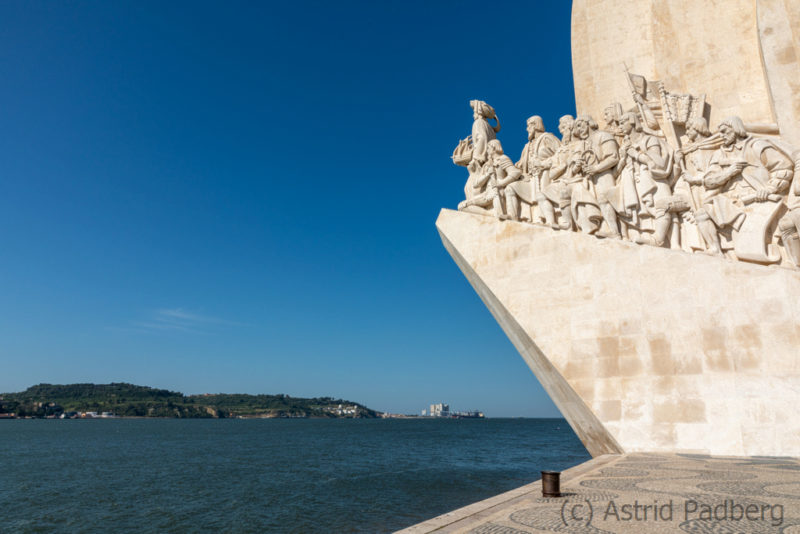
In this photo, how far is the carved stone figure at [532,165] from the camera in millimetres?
8719

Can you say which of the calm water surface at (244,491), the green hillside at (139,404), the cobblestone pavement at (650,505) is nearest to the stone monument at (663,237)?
the cobblestone pavement at (650,505)

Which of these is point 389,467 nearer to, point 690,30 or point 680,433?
point 680,433

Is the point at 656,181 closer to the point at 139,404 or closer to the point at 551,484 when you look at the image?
the point at 551,484

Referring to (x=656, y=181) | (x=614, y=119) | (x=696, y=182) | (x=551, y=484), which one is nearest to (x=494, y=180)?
(x=614, y=119)

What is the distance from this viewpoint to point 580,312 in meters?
7.10

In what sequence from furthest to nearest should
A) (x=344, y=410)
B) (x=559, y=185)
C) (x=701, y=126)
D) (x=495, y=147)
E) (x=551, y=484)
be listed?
1. (x=344, y=410)
2. (x=495, y=147)
3. (x=559, y=185)
4. (x=701, y=126)
5. (x=551, y=484)

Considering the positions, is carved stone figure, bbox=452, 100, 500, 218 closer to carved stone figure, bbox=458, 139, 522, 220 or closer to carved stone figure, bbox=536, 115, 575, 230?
carved stone figure, bbox=458, 139, 522, 220

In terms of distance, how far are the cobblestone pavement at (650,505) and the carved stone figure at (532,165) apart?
5148mm

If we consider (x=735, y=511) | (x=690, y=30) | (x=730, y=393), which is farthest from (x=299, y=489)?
(x=690, y=30)

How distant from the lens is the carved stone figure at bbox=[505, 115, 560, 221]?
8719 mm

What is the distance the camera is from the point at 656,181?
25.1 feet

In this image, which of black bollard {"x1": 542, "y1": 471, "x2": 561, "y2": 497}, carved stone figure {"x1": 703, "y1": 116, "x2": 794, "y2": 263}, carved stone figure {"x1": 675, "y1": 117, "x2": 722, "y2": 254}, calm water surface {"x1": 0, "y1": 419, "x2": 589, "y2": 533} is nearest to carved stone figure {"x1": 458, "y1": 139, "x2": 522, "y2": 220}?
carved stone figure {"x1": 675, "y1": 117, "x2": 722, "y2": 254}

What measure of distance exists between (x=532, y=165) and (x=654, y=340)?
3.95 m

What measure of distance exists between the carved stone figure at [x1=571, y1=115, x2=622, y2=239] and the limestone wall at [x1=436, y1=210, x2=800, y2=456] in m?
A: 0.72
